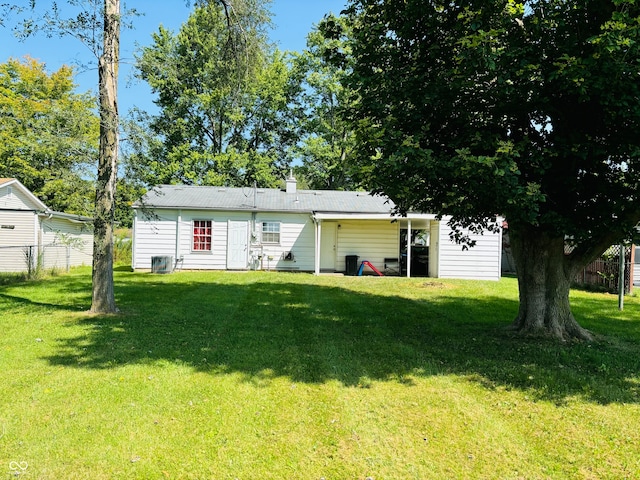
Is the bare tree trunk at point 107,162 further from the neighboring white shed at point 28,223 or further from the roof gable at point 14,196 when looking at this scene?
the roof gable at point 14,196

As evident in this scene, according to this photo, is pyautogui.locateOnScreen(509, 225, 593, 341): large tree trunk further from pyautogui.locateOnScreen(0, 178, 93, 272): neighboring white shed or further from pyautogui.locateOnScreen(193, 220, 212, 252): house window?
pyautogui.locateOnScreen(0, 178, 93, 272): neighboring white shed

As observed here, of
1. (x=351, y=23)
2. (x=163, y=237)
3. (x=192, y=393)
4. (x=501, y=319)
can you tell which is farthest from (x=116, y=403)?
(x=163, y=237)

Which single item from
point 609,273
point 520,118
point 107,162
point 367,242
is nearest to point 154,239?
point 367,242

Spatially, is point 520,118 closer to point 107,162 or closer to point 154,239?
point 107,162

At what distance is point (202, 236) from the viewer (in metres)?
17.9

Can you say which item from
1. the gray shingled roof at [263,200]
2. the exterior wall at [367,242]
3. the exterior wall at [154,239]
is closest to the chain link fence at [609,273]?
A: the exterior wall at [367,242]

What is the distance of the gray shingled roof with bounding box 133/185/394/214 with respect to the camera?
1789 cm

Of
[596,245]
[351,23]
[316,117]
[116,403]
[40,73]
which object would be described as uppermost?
[40,73]

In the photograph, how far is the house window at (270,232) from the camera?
18.2 metres

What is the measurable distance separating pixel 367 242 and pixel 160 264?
28.1 ft

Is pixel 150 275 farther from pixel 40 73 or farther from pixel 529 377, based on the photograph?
pixel 40 73

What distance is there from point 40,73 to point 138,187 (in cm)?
2824

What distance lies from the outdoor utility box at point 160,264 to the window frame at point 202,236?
131 centimetres

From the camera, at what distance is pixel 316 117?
30594 mm
